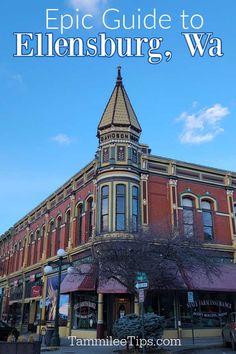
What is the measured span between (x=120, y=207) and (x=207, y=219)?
7.33m

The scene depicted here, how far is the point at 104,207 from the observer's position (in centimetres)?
2538

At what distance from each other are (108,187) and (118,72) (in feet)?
32.3

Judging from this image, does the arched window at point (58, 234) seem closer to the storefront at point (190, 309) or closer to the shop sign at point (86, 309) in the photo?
the shop sign at point (86, 309)

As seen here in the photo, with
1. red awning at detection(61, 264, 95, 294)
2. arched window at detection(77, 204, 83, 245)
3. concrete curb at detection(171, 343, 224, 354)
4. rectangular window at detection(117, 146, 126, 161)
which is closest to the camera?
concrete curb at detection(171, 343, 224, 354)

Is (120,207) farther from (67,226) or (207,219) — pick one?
(67,226)

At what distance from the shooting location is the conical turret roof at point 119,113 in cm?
2670

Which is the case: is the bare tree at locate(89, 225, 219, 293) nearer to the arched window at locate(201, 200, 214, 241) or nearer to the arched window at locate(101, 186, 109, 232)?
the arched window at locate(101, 186, 109, 232)

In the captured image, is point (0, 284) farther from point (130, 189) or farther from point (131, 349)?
point (131, 349)

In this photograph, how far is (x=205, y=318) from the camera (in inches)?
996

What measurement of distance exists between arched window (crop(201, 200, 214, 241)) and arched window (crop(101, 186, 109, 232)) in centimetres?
757

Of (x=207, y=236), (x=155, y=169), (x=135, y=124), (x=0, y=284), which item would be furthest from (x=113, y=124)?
(x=0, y=284)

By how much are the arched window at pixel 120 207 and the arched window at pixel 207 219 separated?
6.77 meters

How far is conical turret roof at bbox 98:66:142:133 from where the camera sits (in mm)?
26703

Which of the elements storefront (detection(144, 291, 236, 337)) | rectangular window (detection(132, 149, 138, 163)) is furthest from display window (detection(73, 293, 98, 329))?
rectangular window (detection(132, 149, 138, 163))
